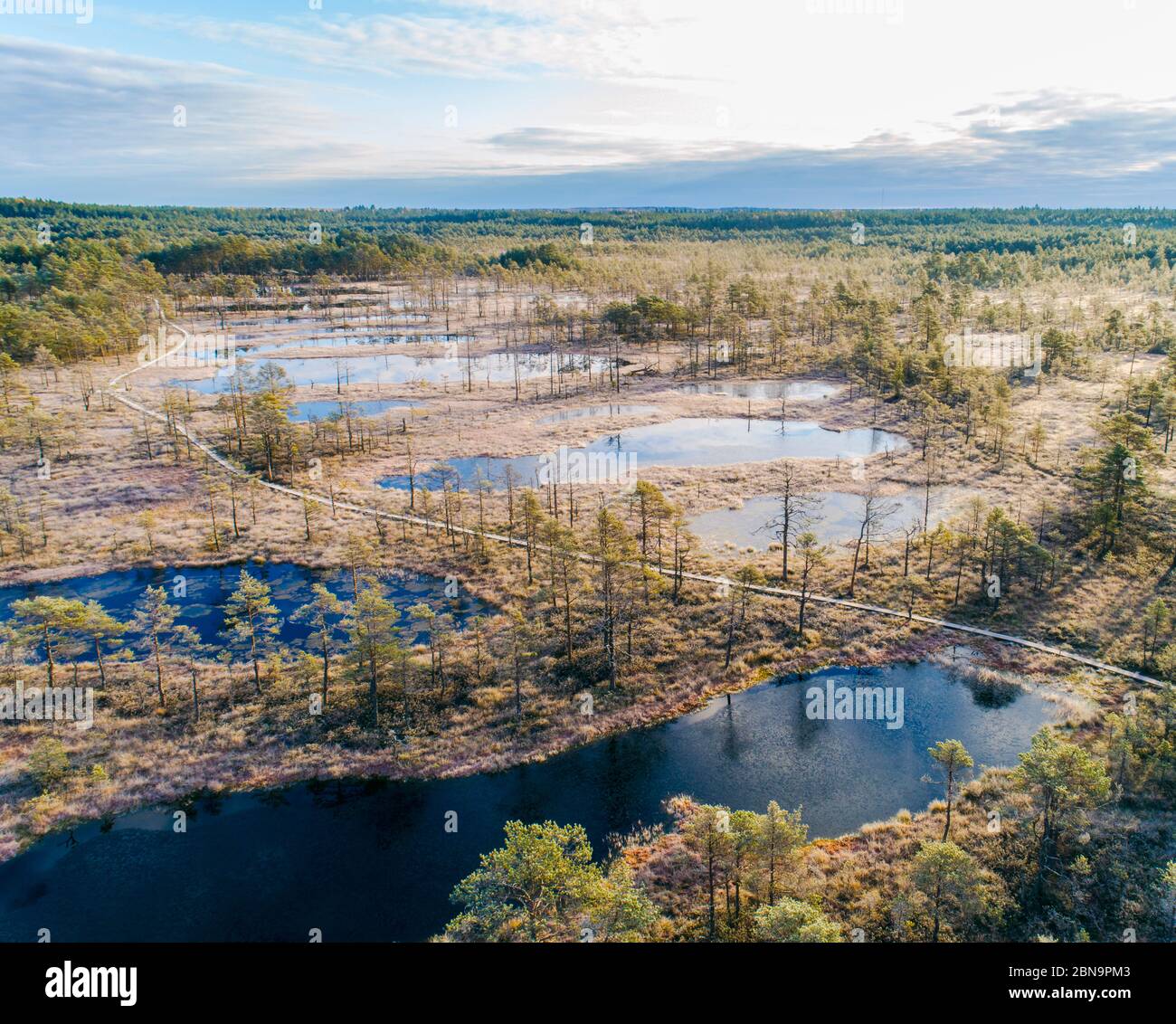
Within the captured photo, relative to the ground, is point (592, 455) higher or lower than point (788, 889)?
higher

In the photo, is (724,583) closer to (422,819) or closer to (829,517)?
(829,517)

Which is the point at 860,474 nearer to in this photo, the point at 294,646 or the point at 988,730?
the point at 988,730

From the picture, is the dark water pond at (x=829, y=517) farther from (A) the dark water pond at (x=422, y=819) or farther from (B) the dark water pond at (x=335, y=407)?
(B) the dark water pond at (x=335, y=407)

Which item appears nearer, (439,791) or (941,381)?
(439,791)

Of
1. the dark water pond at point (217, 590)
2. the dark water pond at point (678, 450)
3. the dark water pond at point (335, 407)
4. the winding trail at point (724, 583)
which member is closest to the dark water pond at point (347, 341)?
the dark water pond at point (335, 407)

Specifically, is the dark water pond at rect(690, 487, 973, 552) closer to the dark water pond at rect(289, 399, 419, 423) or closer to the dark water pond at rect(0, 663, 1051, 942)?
the dark water pond at rect(0, 663, 1051, 942)

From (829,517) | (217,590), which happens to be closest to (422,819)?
(217,590)

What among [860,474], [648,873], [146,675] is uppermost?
[860,474]
